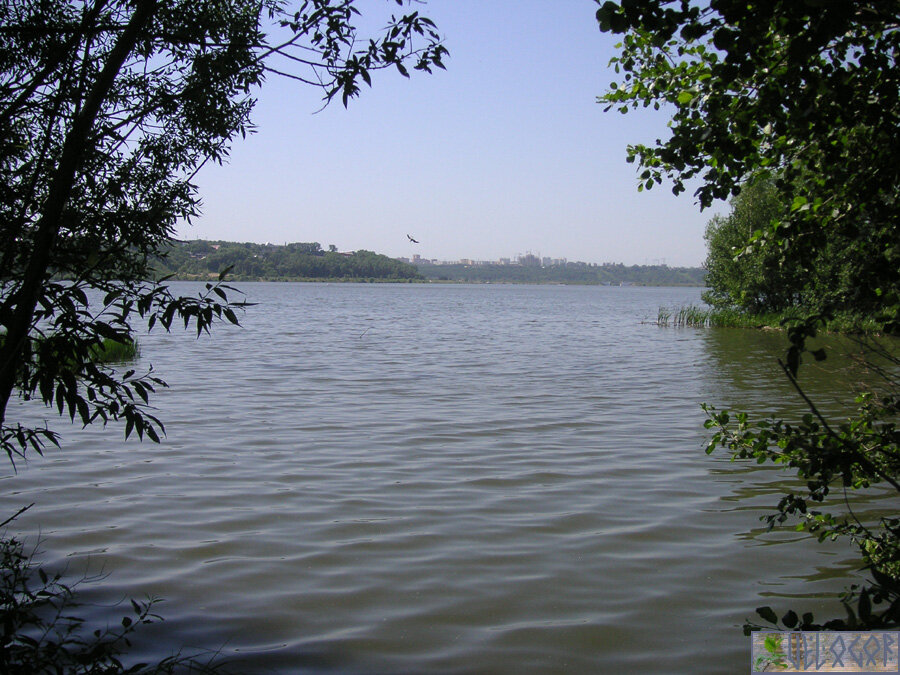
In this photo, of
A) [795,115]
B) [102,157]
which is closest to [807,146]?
[795,115]

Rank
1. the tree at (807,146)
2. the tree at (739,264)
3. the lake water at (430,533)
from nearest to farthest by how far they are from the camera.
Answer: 1. the tree at (807,146)
2. the lake water at (430,533)
3. the tree at (739,264)

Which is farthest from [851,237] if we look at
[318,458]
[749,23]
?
[318,458]

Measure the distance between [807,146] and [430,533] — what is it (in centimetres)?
490

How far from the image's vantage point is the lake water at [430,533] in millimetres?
5125

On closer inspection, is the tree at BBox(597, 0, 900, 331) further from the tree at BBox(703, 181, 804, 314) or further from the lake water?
the tree at BBox(703, 181, 804, 314)

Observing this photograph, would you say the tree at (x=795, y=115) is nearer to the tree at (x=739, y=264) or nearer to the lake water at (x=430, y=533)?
the lake water at (x=430, y=533)

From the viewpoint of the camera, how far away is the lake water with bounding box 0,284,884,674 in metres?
5.12

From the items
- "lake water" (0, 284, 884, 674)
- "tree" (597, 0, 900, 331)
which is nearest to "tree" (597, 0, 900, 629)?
"tree" (597, 0, 900, 331)

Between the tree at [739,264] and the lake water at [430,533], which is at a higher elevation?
the tree at [739,264]

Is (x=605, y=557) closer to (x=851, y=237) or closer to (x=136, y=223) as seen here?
(x=851, y=237)

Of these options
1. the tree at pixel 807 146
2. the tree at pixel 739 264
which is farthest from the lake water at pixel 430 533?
the tree at pixel 739 264

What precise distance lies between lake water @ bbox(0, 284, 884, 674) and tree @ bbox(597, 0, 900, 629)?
198 cm

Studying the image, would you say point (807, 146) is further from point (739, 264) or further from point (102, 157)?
point (739, 264)

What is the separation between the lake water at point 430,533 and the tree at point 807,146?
1977 millimetres
